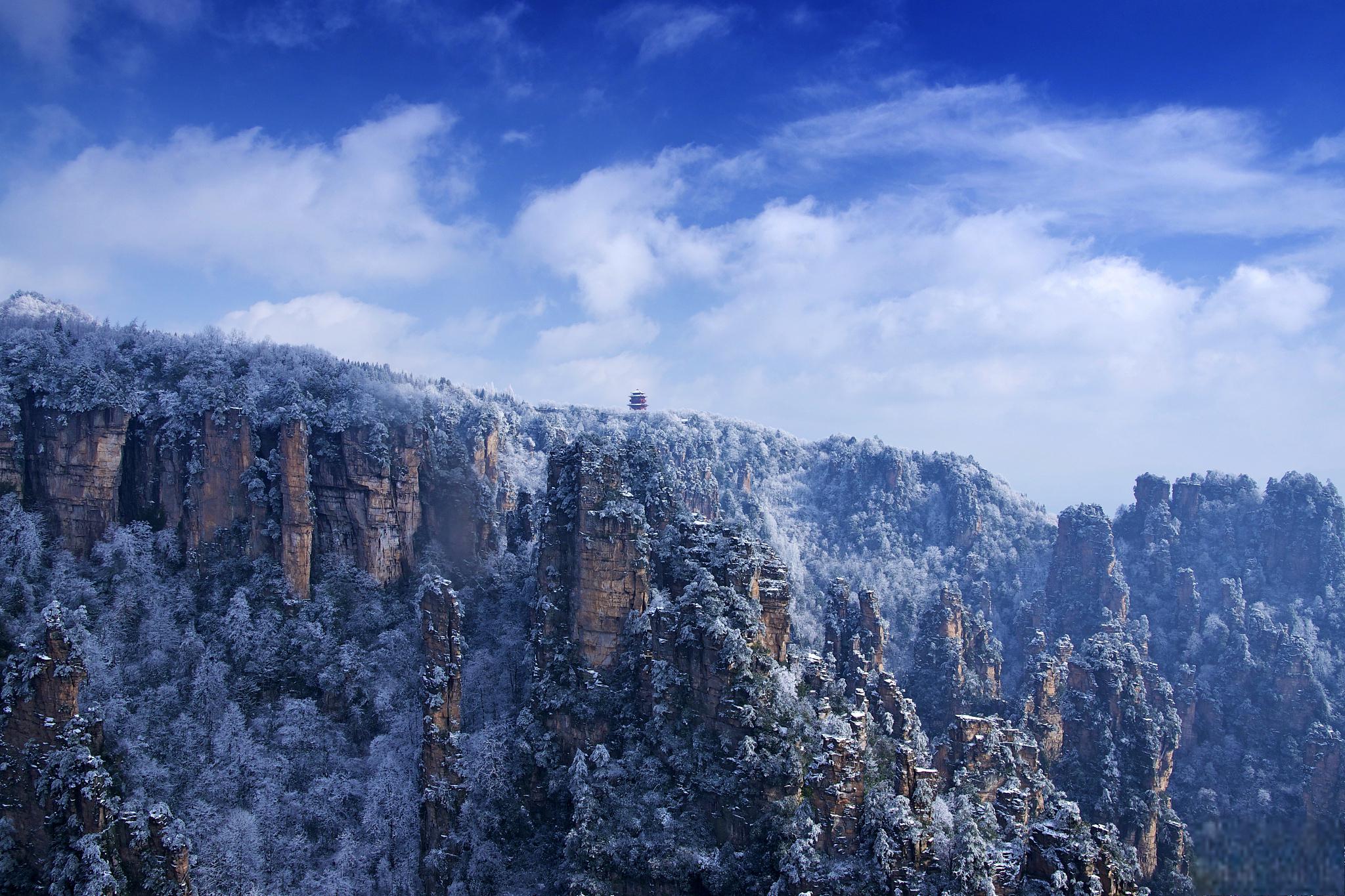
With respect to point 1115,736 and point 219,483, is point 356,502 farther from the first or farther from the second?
point 1115,736

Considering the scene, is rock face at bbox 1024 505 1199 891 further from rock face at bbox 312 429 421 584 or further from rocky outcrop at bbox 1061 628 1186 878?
rock face at bbox 312 429 421 584

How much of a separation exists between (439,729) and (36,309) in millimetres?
59889

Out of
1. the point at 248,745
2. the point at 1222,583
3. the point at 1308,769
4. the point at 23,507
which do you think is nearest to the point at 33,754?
the point at 248,745

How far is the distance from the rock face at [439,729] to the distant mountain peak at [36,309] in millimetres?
45276

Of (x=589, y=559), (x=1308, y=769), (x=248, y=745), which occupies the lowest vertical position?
(x=1308, y=769)

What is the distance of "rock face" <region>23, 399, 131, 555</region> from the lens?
63.1 m

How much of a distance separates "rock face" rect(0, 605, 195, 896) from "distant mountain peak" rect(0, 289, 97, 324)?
3946cm

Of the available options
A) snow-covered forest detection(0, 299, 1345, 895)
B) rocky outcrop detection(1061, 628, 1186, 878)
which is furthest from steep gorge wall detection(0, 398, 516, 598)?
rocky outcrop detection(1061, 628, 1186, 878)

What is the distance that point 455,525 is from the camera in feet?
246

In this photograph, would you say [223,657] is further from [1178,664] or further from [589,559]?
[1178,664]

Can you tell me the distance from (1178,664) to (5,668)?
97357 mm

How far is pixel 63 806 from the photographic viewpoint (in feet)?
148

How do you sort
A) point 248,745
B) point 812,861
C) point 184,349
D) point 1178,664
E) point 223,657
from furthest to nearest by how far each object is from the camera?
point 1178,664, point 184,349, point 223,657, point 248,745, point 812,861

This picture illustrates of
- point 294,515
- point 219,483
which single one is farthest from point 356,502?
point 219,483
